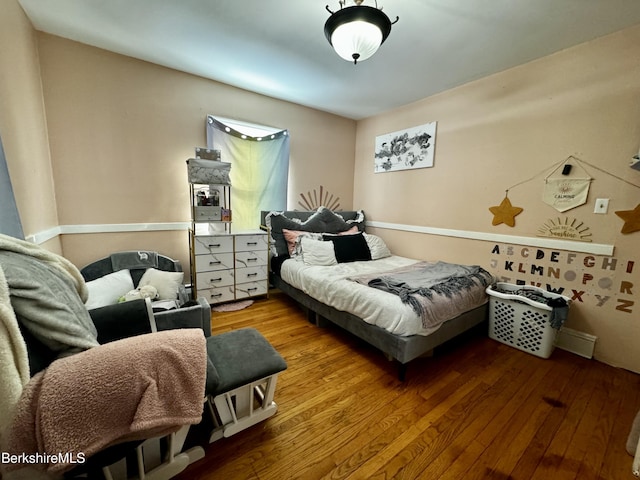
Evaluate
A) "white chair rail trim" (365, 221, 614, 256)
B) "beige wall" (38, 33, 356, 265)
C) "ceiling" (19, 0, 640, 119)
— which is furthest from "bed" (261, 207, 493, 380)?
"ceiling" (19, 0, 640, 119)

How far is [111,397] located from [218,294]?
Answer: 2.03 m

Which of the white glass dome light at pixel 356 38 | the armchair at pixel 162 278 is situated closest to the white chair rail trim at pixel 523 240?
the white glass dome light at pixel 356 38

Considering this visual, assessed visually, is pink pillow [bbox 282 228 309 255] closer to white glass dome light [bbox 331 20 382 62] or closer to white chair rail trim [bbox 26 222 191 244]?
white chair rail trim [bbox 26 222 191 244]

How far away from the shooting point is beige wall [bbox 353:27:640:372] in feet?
6.17

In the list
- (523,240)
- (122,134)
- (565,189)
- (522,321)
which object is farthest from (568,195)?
(122,134)

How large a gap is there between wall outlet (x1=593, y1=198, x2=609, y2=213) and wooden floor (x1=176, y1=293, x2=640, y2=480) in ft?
3.89

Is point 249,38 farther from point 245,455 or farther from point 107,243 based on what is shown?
point 245,455

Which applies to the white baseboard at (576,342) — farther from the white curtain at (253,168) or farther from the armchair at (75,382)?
the white curtain at (253,168)

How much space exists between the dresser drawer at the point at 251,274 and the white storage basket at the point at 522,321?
7.50ft

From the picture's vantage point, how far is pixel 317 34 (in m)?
1.97

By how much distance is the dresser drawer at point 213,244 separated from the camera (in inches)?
102

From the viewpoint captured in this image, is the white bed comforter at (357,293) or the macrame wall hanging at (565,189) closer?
the white bed comforter at (357,293)

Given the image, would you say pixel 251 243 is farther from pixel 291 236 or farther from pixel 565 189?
pixel 565 189

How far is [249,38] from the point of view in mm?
2047
